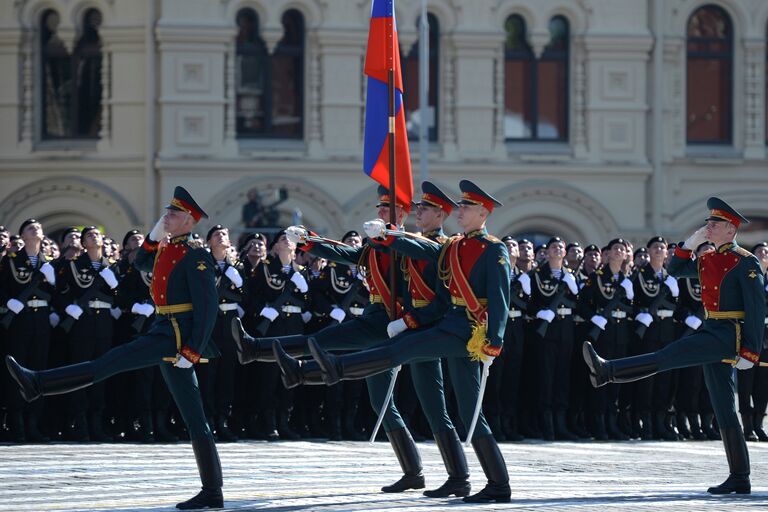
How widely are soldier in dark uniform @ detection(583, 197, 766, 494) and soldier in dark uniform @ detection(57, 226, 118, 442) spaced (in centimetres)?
552

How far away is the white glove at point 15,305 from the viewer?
15.2 m

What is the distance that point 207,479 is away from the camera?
421 inches

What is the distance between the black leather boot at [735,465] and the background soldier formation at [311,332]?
15.1 feet

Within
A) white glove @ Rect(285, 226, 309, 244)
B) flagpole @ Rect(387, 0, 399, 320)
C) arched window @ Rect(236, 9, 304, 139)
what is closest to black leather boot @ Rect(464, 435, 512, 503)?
flagpole @ Rect(387, 0, 399, 320)

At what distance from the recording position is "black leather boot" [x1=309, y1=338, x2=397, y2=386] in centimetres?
1045

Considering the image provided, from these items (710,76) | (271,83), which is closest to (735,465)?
(271,83)

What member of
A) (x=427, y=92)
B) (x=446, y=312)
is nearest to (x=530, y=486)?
(x=446, y=312)

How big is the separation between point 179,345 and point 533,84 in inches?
807

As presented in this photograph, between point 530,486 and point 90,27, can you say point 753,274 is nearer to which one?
point 530,486

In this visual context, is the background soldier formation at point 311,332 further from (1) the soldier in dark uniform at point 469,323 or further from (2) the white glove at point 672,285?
(1) the soldier in dark uniform at point 469,323

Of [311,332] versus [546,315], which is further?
[546,315]

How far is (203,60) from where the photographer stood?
29.2m

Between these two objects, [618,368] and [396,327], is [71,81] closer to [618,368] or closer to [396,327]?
[396,327]

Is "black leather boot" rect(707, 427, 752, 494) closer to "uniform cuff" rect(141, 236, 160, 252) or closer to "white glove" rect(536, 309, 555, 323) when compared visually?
"uniform cuff" rect(141, 236, 160, 252)
